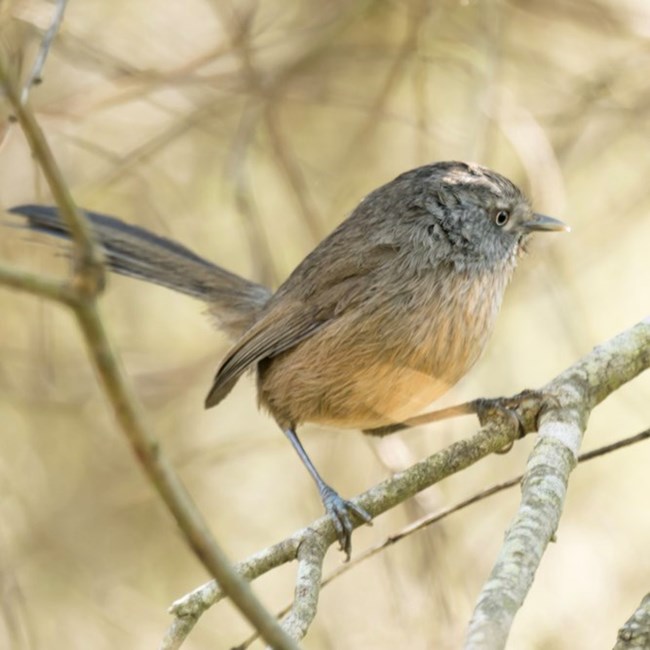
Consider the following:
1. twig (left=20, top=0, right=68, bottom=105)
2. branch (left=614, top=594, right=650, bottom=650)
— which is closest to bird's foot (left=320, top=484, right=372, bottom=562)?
branch (left=614, top=594, right=650, bottom=650)

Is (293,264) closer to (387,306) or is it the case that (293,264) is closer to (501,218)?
(501,218)

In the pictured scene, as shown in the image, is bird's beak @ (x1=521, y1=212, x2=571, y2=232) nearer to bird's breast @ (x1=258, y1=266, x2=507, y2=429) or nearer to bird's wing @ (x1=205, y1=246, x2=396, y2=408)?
bird's breast @ (x1=258, y1=266, x2=507, y2=429)

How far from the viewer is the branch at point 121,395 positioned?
178 cm

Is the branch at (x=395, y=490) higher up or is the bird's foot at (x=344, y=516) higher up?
the bird's foot at (x=344, y=516)

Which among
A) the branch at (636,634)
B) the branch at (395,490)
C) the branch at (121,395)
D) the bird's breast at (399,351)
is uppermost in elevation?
the bird's breast at (399,351)

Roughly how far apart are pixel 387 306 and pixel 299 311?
1.80ft

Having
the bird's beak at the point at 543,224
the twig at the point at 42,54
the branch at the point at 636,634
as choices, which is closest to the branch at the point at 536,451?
the branch at the point at 636,634

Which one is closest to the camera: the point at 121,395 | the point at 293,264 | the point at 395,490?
the point at 121,395

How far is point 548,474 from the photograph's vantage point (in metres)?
2.94

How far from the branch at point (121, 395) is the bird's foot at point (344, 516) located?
1.51 m

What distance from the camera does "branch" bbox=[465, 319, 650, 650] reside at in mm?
2285

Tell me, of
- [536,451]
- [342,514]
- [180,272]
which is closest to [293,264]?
[180,272]

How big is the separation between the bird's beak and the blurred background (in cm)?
44

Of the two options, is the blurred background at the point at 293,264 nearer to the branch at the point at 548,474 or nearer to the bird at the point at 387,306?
the bird at the point at 387,306
